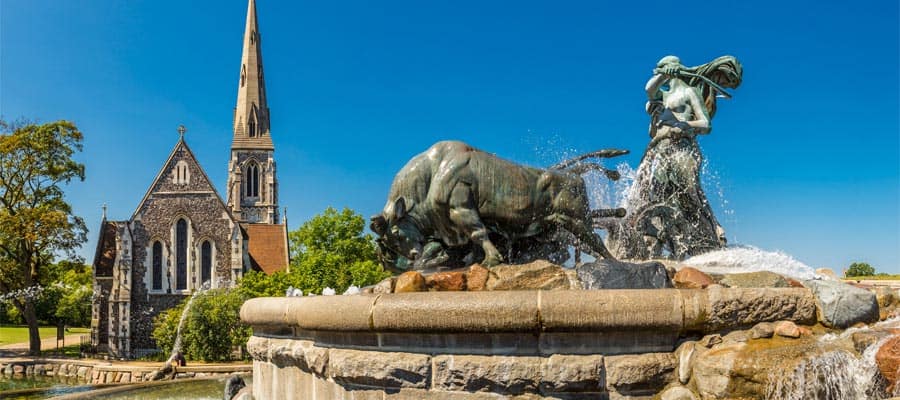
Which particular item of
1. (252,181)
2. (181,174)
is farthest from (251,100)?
(181,174)

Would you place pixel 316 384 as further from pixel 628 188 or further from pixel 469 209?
pixel 628 188

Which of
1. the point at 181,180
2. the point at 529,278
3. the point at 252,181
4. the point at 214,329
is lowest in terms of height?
the point at 214,329

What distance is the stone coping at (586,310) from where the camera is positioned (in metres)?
4.68

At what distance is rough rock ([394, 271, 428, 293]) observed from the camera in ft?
19.9

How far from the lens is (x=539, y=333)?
189 inches

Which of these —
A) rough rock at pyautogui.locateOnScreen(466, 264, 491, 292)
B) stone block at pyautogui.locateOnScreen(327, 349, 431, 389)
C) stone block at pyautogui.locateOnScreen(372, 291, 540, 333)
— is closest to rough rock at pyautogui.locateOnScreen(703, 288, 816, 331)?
stone block at pyautogui.locateOnScreen(372, 291, 540, 333)

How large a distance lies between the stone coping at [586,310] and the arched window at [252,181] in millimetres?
74456

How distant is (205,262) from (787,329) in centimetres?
4163

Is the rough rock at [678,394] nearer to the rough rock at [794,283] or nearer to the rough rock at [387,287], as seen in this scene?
the rough rock at [794,283]

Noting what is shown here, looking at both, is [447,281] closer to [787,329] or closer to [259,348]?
[259,348]

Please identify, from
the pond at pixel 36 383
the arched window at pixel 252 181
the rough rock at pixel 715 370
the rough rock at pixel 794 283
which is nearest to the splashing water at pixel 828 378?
the rough rock at pixel 715 370

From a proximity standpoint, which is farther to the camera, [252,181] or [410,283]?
[252,181]

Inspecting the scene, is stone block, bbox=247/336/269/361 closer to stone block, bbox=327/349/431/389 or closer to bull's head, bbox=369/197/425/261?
bull's head, bbox=369/197/425/261

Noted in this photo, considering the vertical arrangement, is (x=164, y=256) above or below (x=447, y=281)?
above
